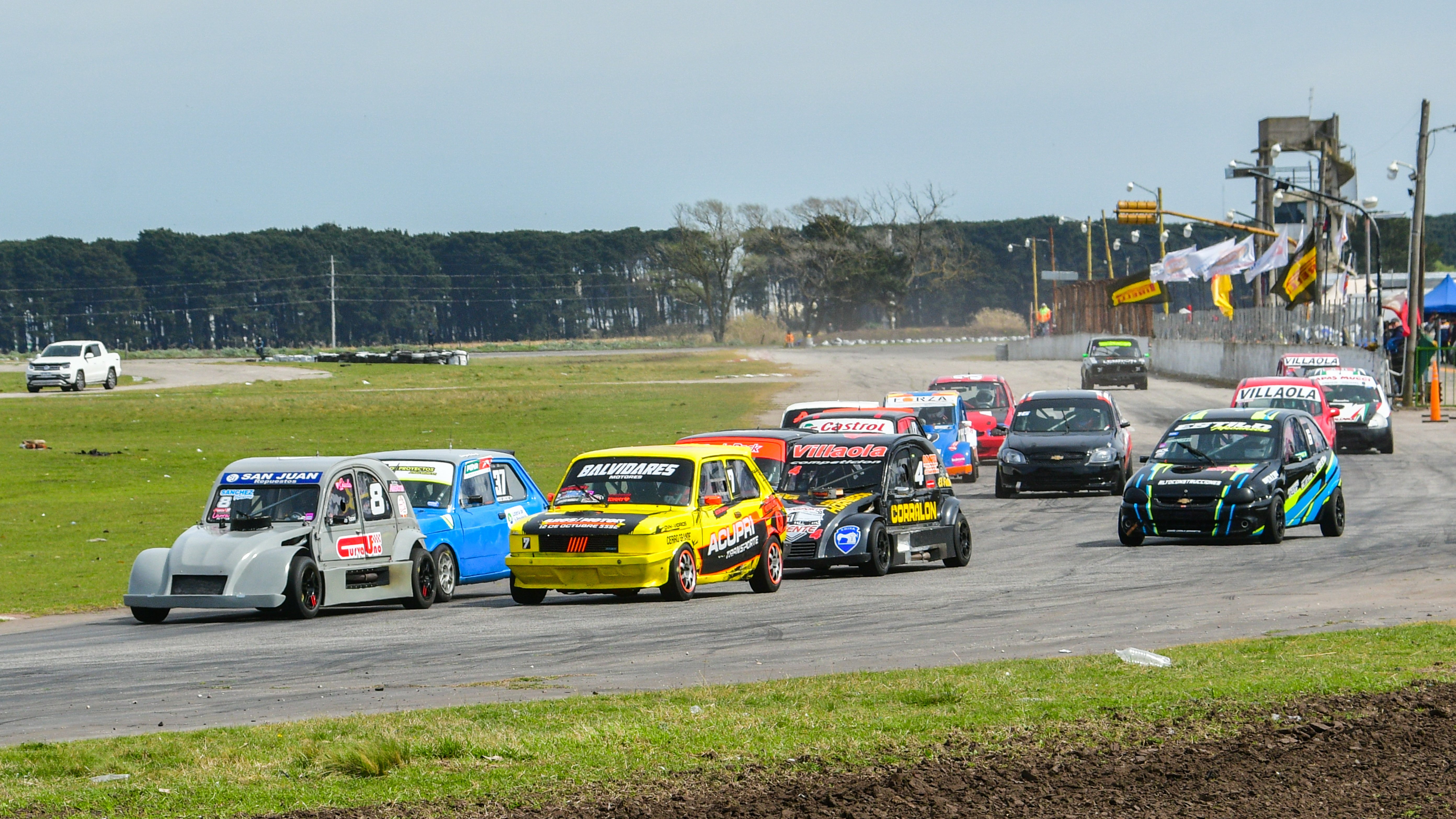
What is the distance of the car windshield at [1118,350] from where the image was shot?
55.7m

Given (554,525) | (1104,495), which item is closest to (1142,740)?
(554,525)

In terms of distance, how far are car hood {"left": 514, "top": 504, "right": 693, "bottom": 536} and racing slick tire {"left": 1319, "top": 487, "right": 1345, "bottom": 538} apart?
8074 millimetres

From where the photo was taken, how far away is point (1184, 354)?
222 feet

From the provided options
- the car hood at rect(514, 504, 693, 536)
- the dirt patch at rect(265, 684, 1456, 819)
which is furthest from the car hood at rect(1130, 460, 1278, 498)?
the dirt patch at rect(265, 684, 1456, 819)

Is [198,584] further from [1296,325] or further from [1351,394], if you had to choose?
[1296,325]

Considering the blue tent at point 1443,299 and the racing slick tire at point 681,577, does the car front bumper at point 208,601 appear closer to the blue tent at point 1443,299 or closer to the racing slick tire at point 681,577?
the racing slick tire at point 681,577

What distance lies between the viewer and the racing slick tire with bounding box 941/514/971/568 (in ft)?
56.9

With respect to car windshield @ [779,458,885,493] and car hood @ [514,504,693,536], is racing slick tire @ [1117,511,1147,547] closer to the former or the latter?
car windshield @ [779,458,885,493]

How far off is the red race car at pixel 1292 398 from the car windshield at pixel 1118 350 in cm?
2522

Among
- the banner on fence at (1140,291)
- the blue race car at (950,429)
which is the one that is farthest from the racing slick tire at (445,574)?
the banner on fence at (1140,291)

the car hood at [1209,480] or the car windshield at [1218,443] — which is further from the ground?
the car windshield at [1218,443]

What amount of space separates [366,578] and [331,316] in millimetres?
129515

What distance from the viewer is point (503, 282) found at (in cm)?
16375

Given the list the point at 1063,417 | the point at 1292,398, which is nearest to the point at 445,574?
the point at 1063,417
